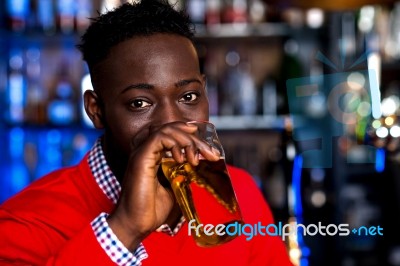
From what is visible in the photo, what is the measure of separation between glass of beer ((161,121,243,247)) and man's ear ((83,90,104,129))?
1.11ft

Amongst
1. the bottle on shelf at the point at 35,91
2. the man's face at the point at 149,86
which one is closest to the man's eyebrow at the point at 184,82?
the man's face at the point at 149,86

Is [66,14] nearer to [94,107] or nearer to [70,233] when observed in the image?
[94,107]

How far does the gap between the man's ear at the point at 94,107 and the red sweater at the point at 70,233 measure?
0.09m

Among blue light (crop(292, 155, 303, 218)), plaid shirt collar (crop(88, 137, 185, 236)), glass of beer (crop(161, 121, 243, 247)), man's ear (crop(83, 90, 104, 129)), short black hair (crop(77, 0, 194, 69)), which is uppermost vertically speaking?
short black hair (crop(77, 0, 194, 69))

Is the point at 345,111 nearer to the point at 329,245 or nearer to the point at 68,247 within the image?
the point at 329,245

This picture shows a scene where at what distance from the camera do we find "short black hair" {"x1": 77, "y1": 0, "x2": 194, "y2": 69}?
3.45 feet

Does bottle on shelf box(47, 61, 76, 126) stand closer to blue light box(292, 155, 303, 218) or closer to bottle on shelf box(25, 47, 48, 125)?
bottle on shelf box(25, 47, 48, 125)

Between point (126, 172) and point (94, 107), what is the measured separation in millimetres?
336

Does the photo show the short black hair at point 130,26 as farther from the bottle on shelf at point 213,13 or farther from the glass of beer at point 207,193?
the bottle on shelf at point 213,13

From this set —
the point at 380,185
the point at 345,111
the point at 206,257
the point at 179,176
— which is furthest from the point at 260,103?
the point at 179,176

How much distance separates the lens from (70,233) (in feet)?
3.58

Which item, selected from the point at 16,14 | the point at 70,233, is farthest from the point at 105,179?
the point at 16,14

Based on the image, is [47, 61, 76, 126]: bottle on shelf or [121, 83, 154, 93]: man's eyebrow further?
[47, 61, 76, 126]: bottle on shelf

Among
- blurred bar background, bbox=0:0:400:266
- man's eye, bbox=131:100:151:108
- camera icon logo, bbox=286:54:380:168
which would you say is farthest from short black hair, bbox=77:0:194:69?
camera icon logo, bbox=286:54:380:168
